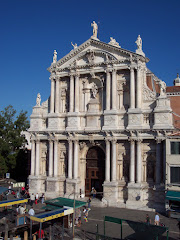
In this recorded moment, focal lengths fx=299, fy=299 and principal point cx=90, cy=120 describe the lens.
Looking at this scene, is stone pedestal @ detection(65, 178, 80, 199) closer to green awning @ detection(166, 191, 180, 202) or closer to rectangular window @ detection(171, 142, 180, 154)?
green awning @ detection(166, 191, 180, 202)

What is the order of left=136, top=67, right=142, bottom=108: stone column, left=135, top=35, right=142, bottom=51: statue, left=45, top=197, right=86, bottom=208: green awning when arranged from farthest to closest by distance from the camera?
left=135, top=35, right=142, bottom=51: statue → left=136, top=67, right=142, bottom=108: stone column → left=45, top=197, right=86, bottom=208: green awning

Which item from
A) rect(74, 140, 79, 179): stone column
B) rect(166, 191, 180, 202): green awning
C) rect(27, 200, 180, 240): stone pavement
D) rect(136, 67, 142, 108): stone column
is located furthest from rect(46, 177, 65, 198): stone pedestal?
rect(166, 191, 180, 202): green awning

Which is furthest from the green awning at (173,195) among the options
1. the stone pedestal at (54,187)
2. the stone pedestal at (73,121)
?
the stone pedestal at (54,187)

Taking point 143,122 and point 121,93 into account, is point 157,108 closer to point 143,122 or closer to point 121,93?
point 143,122

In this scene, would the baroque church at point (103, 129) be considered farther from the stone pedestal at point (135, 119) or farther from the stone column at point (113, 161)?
the stone column at point (113, 161)

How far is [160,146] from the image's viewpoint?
33.2 metres

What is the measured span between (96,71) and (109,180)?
1344cm

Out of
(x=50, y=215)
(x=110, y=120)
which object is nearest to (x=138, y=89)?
(x=110, y=120)

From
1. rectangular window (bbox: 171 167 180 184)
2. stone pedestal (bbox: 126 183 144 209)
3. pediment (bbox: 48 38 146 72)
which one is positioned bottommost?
stone pedestal (bbox: 126 183 144 209)

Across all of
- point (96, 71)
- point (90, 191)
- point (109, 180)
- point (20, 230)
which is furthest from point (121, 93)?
point (20, 230)

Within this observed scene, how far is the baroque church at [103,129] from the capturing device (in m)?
33.7

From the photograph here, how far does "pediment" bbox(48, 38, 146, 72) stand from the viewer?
35.8m

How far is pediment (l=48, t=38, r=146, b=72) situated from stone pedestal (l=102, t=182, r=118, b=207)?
1455 centimetres

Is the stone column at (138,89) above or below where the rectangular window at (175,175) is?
above
